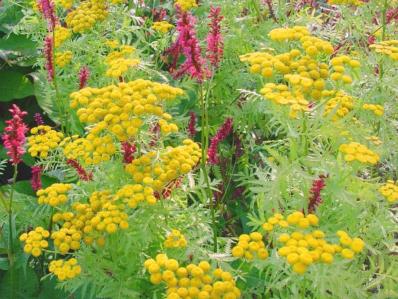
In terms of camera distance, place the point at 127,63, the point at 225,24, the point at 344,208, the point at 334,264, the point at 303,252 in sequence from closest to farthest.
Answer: the point at 303,252
the point at 334,264
the point at 344,208
the point at 127,63
the point at 225,24

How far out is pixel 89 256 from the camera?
217 cm

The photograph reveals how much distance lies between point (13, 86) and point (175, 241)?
8.83 ft

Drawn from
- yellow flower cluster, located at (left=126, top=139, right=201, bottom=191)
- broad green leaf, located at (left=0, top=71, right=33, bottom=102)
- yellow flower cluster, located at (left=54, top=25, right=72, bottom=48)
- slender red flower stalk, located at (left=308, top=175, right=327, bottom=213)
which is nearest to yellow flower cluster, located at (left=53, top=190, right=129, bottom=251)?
yellow flower cluster, located at (left=126, top=139, right=201, bottom=191)

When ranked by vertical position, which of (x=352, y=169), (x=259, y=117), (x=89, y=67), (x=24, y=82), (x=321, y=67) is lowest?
(x=24, y=82)

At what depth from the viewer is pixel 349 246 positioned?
1828 millimetres

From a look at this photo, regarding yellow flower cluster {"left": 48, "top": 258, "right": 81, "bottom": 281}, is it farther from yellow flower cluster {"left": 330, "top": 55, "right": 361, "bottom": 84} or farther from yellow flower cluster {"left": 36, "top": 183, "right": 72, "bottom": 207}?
yellow flower cluster {"left": 330, "top": 55, "right": 361, "bottom": 84}

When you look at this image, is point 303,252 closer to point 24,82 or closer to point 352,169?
point 352,169

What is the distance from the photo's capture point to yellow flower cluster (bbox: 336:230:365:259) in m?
1.77

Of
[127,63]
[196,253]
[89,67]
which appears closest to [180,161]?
[196,253]

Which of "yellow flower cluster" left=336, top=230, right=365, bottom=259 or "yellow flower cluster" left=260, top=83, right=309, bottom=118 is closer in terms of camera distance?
"yellow flower cluster" left=336, top=230, right=365, bottom=259

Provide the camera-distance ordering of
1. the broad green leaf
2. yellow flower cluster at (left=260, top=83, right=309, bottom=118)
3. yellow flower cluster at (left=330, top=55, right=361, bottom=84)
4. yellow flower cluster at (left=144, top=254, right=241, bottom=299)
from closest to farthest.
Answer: yellow flower cluster at (left=144, top=254, right=241, bottom=299), yellow flower cluster at (left=260, top=83, right=309, bottom=118), yellow flower cluster at (left=330, top=55, right=361, bottom=84), the broad green leaf

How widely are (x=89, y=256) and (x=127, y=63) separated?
79cm

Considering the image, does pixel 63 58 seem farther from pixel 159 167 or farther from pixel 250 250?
pixel 250 250

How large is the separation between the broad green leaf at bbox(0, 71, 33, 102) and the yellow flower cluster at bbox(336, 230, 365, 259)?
309cm
